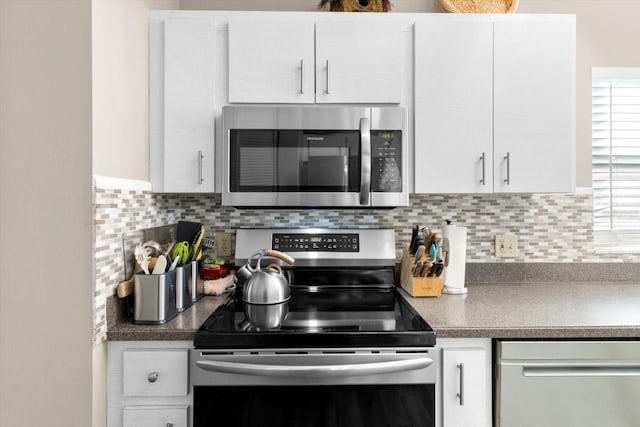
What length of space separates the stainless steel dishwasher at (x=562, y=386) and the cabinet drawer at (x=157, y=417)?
1018mm

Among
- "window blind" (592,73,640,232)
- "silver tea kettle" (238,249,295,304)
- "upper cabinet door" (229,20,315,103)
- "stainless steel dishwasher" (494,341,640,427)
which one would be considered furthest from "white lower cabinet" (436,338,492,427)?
"window blind" (592,73,640,232)

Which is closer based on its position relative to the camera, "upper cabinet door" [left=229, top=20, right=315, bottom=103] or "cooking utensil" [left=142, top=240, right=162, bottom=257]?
"cooking utensil" [left=142, top=240, right=162, bottom=257]

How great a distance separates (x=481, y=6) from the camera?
194 cm

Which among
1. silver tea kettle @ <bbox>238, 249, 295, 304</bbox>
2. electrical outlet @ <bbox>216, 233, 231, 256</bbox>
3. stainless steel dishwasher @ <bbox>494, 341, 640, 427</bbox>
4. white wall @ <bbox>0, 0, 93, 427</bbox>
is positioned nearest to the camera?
white wall @ <bbox>0, 0, 93, 427</bbox>

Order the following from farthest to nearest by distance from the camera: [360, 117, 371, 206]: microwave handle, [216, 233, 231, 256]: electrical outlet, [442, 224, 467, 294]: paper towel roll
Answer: [216, 233, 231, 256]: electrical outlet, [442, 224, 467, 294]: paper towel roll, [360, 117, 371, 206]: microwave handle

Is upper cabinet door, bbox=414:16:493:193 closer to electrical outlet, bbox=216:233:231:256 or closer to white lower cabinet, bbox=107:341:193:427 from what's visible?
electrical outlet, bbox=216:233:231:256

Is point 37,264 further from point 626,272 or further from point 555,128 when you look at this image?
point 626,272

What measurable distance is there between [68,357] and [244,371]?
0.52 metres

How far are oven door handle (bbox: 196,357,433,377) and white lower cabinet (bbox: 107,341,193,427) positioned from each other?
0.41ft

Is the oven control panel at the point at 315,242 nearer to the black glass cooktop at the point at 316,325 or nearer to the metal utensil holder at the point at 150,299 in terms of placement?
the black glass cooktop at the point at 316,325

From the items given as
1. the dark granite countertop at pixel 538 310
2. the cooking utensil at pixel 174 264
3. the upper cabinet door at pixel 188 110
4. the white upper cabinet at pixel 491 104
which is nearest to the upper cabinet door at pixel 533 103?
the white upper cabinet at pixel 491 104

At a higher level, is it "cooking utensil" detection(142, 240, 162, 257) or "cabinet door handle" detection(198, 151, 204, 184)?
"cabinet door handle" detection(198, 151, 204, 184)

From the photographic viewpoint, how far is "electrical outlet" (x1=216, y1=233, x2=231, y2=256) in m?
2.11

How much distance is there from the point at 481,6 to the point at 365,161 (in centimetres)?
91
